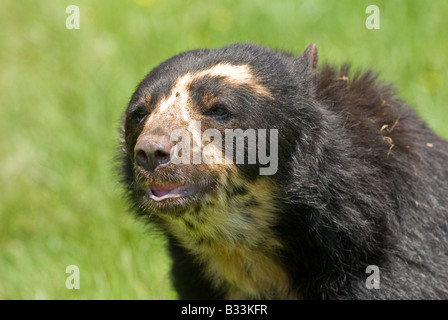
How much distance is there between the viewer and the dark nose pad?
497cm

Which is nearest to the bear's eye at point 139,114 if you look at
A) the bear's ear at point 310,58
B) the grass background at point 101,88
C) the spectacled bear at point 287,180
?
the spectacled bear at point 287,180

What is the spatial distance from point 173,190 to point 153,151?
0.35 meters

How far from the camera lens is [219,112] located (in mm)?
5258

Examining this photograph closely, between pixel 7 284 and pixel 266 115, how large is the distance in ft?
12.2

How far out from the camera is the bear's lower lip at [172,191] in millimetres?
5176

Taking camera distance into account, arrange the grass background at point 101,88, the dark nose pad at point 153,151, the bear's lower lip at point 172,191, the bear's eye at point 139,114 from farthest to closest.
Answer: the grass background at point 101,88 → the bear's eye at point 139,114 → the bear's lower lip at point 172,191 → the dark nose pad at point 153,151

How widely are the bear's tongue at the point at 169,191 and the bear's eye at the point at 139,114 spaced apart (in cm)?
52

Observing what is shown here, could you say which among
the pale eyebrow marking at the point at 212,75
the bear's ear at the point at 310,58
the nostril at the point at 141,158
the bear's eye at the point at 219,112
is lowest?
the nostril at the point at 141,158

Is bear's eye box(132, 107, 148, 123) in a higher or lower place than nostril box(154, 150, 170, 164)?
higher

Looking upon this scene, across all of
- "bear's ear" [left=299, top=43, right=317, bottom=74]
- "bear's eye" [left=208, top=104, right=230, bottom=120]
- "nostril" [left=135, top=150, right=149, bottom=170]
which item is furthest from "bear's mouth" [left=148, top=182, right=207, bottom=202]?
"bear's ear" [left=299, top=43, right=317, bottom=74]

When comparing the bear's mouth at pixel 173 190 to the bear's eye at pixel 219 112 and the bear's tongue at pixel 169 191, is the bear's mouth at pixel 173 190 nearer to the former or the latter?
the bear's tongue at pixel 169 191

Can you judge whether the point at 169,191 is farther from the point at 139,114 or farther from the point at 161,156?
the point at 139,114

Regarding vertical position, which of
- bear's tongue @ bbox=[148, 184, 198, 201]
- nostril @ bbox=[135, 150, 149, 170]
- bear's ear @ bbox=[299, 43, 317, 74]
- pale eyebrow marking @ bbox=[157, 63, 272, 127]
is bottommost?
bear's tongue @ bbox=[148, 184, 198, 201]

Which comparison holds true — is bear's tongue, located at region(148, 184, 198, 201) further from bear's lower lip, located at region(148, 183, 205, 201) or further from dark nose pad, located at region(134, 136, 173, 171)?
dark nose pad, located at region(134, 136, 173, 171)
